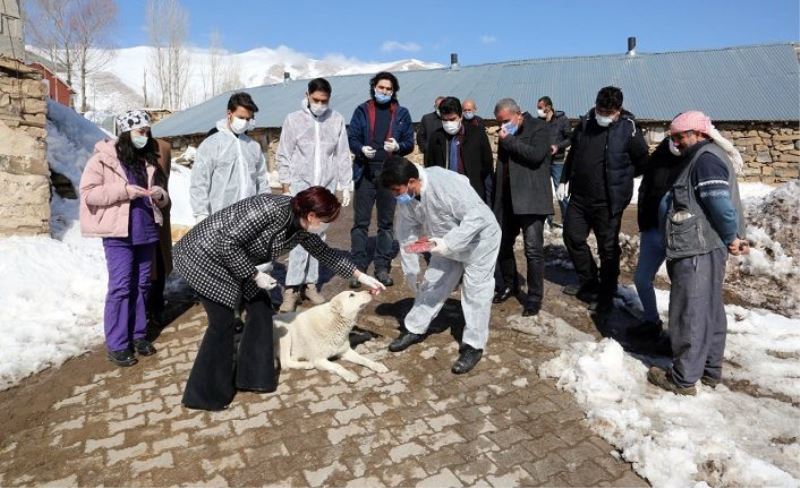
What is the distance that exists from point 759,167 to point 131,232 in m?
15.9

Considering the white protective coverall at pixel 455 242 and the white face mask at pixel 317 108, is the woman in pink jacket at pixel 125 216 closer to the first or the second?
the white face mask at pixel 317 108

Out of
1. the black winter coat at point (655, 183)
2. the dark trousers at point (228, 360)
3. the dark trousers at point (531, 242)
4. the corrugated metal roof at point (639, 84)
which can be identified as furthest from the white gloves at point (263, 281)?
the corrugated metal roof at point (639, 84)

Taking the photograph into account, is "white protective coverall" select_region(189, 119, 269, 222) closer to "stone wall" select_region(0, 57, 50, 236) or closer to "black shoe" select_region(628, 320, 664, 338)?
"stone wall" select_region(0, 57, 50, 236)

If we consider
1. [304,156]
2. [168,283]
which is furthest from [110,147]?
[168,283]

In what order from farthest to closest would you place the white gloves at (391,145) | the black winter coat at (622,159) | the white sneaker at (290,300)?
1. the white gloves at (391,145)
2. the white sneaker at (290,300)
3. the black winter coat at (622,159)

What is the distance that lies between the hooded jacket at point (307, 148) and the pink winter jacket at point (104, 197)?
4.93 feet

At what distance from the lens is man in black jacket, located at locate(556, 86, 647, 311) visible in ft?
16.4

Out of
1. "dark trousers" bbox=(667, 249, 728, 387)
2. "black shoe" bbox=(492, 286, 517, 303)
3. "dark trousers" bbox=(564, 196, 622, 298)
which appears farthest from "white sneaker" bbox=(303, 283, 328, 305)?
"dark trousers" bbox=(667, 249, 728, 387)

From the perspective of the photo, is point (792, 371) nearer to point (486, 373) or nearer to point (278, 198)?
point (486, 373)

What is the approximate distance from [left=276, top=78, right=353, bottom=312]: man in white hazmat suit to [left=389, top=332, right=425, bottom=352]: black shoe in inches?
50.5

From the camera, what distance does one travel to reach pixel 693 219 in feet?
12.1

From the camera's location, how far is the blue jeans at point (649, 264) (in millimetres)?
4508

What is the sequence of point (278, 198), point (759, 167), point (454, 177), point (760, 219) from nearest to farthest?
point (278, 198) < point (454, 177) < point (760, 219) < point (759, 167)

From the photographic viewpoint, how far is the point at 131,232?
4.37 metres
